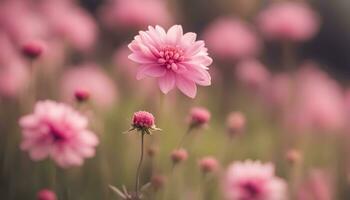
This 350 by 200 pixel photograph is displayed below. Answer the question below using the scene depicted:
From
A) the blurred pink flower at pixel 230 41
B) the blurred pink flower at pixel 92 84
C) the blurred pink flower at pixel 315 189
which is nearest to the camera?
the blurred pink flower at pixel 315 189

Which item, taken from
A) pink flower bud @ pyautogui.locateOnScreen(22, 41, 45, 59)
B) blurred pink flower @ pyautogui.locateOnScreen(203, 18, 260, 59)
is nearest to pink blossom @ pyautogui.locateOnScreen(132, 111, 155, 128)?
pink flower bud @ pyautogui.locateOnScreen(22, 41, 45, 59)

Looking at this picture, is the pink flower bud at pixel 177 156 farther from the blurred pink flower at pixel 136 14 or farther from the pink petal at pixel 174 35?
the blurred pink flower at pixel 136 14

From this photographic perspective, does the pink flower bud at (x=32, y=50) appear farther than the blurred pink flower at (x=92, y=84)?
No

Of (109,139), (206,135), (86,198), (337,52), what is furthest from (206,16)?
(86,198)

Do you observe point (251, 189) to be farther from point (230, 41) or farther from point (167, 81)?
point (230, 41)

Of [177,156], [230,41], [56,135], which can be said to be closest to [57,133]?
[56,135]

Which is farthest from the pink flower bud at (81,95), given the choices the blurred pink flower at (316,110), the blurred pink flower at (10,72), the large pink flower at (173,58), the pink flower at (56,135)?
the blurred pink flower at (316,110)

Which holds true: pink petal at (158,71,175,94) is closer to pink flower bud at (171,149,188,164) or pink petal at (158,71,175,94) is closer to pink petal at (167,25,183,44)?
pink petal at (167,25,183,44)

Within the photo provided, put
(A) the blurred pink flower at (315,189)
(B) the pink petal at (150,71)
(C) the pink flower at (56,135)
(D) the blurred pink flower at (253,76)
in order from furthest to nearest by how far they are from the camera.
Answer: (D) the blurred pink flower at (253,76) → (A) the blurred pink flower at (315,189) → (C) the pink flower at (56,135) → (B) the pink petal at (150,71)
